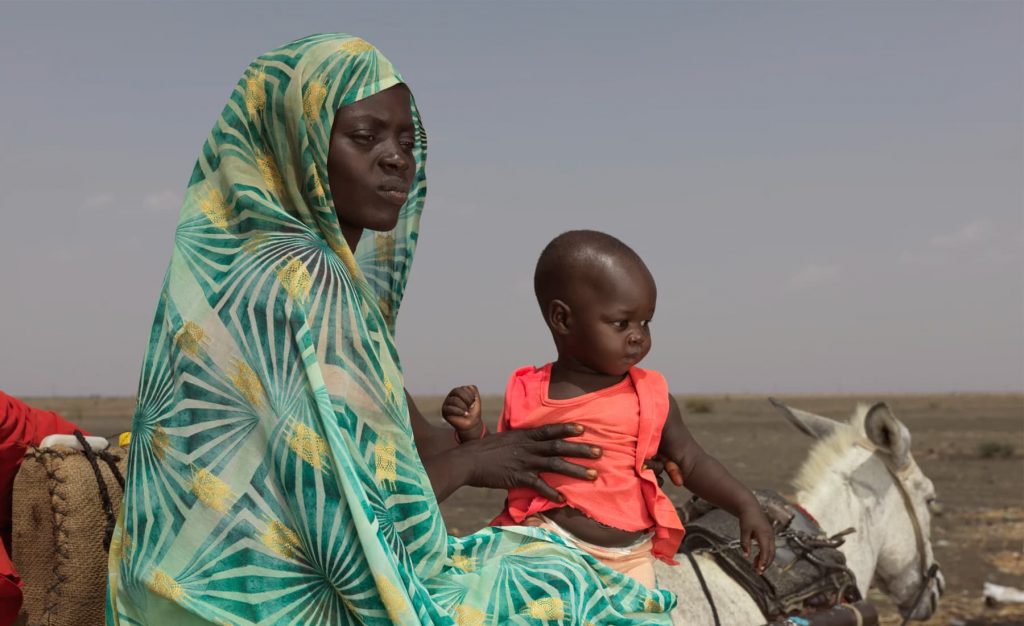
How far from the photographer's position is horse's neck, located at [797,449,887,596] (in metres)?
5.35

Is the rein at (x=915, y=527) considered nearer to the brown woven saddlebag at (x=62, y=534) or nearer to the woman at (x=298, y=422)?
the woman at (x=298, y=422)

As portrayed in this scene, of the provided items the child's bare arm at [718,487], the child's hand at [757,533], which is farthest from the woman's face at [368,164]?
the child's hand at [757,533]

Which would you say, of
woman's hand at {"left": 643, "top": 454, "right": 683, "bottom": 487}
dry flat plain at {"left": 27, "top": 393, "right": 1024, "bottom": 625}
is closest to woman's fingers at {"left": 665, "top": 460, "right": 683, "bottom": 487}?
woman's hand at {"left": 643, "top": 454, "right": 683, "bottom": 487}

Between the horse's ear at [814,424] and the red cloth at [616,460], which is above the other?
the red cloth at [616,460]

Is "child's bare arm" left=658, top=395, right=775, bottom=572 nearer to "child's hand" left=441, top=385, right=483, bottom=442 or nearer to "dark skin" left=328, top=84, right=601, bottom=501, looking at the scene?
"dark skin" left=328, top=84, right=601, bottom=501

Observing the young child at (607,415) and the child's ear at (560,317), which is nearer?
the young child at (607,415)

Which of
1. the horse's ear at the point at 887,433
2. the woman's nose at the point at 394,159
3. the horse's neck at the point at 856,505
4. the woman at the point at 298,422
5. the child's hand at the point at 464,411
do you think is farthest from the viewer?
the horse's ear at the point at 887,433

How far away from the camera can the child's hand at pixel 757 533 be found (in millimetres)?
3719

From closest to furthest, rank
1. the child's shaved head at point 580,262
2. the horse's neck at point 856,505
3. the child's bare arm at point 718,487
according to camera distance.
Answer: the child's shaved head at point 580,262 → the child's bare arm at point 718,487 → the horse's neck at point 856,505

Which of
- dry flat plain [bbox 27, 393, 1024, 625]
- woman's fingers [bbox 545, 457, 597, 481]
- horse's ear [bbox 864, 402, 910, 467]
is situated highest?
woman's fingers [bbox 545, 457, 597, 481]

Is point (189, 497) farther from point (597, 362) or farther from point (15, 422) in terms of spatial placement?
point (15, 422)

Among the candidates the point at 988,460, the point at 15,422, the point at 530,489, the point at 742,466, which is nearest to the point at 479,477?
the point at 530,489

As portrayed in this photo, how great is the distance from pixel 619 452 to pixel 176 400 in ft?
4.97

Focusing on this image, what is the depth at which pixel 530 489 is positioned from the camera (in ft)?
11.0
